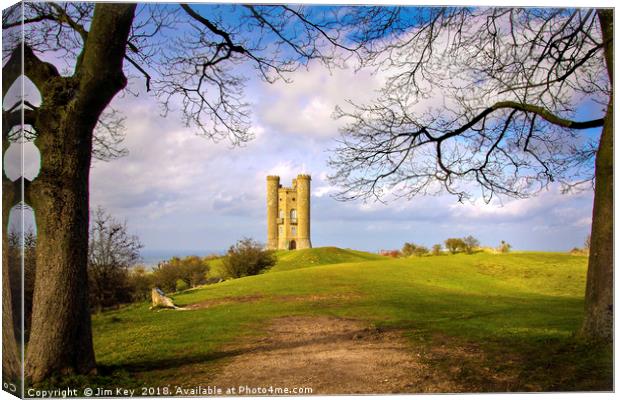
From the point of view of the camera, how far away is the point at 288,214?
29.9 feet

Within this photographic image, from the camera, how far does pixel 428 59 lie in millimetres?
6750

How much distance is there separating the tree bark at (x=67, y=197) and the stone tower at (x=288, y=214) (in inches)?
121

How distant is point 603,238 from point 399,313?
3539 mm

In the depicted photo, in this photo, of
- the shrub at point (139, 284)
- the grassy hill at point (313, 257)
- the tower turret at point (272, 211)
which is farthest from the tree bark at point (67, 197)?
the grassy hill at point (313, 257)

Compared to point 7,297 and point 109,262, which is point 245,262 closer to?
point 109,262

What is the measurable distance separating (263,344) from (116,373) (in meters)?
2.06

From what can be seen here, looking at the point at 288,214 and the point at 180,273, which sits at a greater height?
→ the point at 288,214

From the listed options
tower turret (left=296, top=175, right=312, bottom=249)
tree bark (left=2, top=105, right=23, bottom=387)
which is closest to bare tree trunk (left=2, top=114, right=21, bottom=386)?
tree bark (left=2, top=105, right=23, bottom=387)

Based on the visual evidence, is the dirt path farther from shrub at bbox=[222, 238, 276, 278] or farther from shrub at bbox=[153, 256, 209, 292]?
shrub at bbox=[222, 238, 276, 278]

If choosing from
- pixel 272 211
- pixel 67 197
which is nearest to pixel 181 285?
pixel 272 211

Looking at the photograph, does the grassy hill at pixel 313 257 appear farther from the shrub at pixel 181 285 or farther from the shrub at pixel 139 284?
the shrub at pixel 139 284

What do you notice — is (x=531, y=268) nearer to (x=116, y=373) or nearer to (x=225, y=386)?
(x=225, y=386)

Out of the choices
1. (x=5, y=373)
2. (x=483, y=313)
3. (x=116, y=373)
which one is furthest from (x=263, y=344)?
(x=483, y=313)

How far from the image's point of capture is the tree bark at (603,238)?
6176 mm
